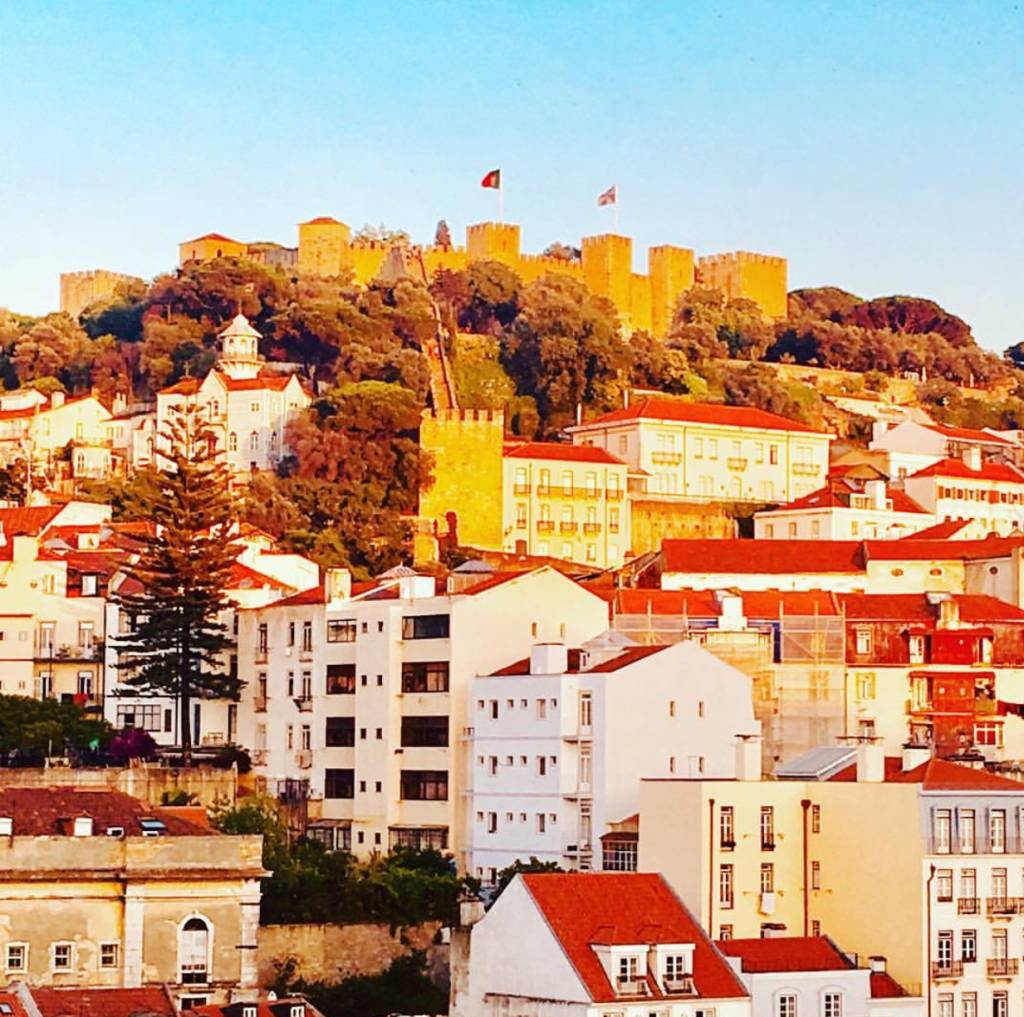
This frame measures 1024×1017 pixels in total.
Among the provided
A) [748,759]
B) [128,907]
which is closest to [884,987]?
[748,759]

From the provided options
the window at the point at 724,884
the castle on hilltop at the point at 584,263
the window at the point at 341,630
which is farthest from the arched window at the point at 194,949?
the castle on hilltop at the point at 584,263

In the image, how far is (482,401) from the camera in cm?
10038

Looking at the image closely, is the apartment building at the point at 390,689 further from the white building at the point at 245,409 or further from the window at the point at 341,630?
the white building at the point at 245,409

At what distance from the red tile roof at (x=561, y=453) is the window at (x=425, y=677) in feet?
92.6

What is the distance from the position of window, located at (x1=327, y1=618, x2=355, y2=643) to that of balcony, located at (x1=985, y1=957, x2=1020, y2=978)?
1915 centimetres

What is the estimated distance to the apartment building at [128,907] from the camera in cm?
4738

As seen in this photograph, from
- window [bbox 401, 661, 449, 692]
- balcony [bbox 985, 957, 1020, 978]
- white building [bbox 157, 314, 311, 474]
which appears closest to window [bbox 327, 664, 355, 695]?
window [bbox 401, 661, 449, 692]

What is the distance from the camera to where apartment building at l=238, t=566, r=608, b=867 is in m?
59.8

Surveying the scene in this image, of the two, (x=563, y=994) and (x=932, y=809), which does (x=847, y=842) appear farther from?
(x=563, y=994)

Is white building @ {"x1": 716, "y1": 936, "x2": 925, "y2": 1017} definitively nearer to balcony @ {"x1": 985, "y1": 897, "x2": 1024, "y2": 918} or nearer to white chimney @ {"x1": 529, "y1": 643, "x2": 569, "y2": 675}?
balcony @ {"x1": 985, "y1": 897, "x2": 1024, "y2": 918}

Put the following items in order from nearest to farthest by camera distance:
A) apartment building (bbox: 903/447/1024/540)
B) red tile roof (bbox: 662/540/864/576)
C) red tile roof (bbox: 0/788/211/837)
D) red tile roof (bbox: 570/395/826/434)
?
red tile roof (bbox: 0/788/211/837) < red tile roof (bbox: 662/540/864/576) < apartment building (bbox: 903/447/1024/540) < red tile roof (bbox: 570/395/826/434)

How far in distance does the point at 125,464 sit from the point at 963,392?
4311 centimetres

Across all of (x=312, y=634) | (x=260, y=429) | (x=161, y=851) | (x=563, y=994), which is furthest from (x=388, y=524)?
(x=563, y=994)

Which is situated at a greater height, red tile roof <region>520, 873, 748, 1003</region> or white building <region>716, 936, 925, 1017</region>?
red tile roof <region>520, 873, 748, 1003</region>
